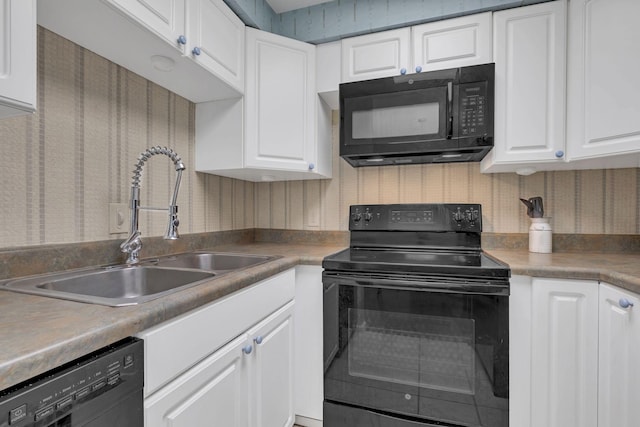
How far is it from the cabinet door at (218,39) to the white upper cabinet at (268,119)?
0.26 ft

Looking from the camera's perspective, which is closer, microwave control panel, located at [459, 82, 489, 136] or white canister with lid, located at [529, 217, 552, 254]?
microwave control panel, located at [459, 82, 489, 136]

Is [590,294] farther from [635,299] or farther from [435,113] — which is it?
[435,113]

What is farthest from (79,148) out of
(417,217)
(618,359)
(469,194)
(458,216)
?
(618,359)

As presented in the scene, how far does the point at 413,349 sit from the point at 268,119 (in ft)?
4.49

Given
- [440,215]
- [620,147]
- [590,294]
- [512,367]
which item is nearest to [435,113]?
[440,215]

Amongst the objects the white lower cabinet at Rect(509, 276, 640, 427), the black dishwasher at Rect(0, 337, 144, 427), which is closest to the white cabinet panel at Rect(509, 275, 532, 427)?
the white lower cabinet at Rect(509, 276, 640, 427)

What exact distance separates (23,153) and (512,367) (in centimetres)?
198

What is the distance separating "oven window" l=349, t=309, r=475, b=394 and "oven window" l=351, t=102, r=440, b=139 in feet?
3.03

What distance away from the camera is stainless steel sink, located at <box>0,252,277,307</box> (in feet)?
2.86

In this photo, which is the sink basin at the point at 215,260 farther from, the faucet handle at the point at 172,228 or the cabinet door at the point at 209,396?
the cabinet door at the point at 209,396

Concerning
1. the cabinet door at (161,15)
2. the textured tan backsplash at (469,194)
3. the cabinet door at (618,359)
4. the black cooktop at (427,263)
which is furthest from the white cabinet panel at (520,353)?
the cabinet door at (161,15)

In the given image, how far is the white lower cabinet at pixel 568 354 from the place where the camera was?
1139 millimetres

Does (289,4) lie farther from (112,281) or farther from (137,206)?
(112,281)

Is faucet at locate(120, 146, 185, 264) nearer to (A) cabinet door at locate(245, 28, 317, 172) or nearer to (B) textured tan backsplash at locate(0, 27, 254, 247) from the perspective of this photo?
(B) textured tan backsplash at locate(0, 27, 254, 247)
